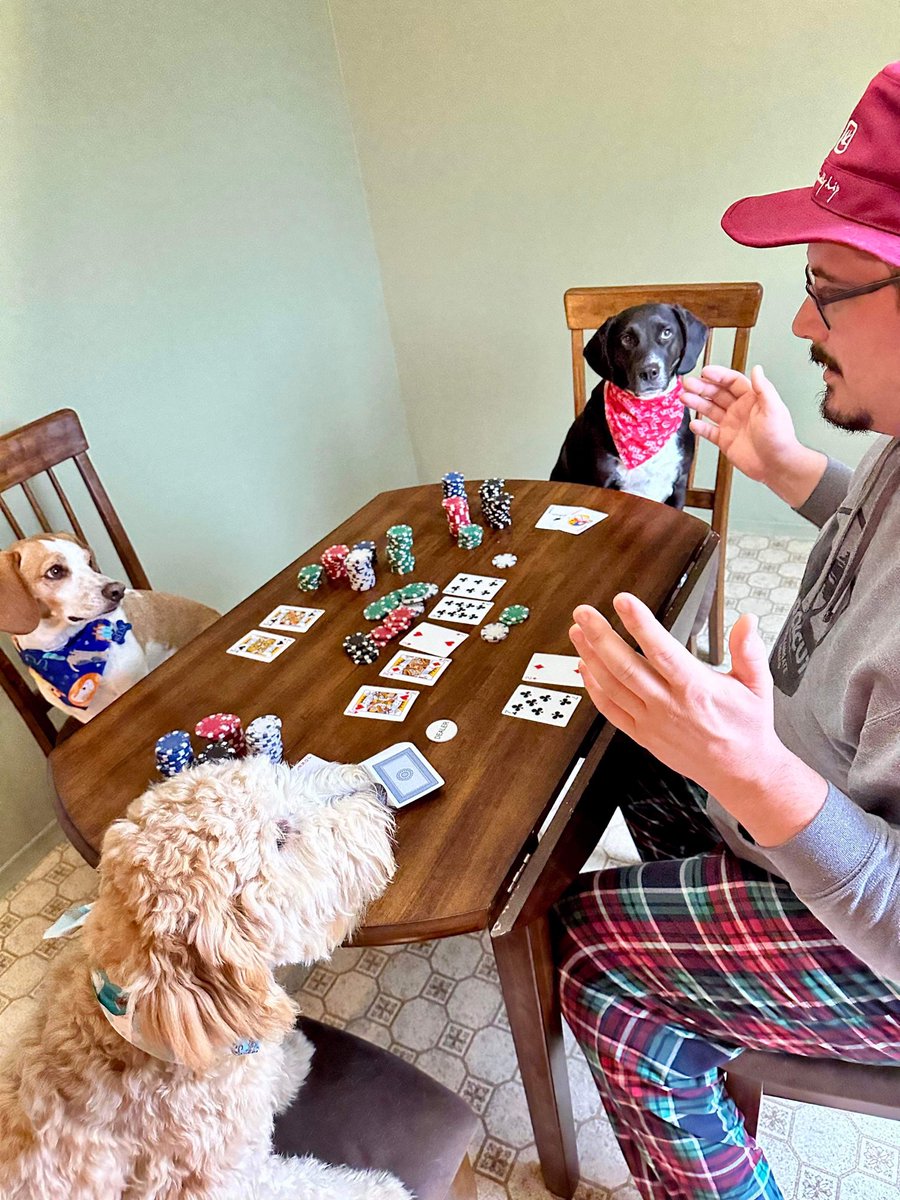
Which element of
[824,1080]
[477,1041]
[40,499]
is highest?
[40,499]

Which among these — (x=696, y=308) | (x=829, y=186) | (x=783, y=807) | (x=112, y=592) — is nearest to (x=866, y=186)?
(x=829, y=186)

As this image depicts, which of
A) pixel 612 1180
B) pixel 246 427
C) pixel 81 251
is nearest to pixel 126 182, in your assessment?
pixel 81 251

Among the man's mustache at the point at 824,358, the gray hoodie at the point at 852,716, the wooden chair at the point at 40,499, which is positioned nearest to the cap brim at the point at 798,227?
the man's mustache at the point at 824,358

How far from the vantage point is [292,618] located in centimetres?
156

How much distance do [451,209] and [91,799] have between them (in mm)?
2587

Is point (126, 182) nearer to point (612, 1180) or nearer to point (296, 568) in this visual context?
point (296, 568)

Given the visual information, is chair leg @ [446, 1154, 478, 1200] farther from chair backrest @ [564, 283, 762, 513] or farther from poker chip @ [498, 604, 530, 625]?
chair backrest @ [564, 283, 762, 513]

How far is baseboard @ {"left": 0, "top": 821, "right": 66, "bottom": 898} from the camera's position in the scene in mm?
2115

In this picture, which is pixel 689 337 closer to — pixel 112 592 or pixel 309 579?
pixel 309 579

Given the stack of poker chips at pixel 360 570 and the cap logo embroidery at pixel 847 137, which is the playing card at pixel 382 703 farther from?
the cap logo embroidery at pixel 847 137

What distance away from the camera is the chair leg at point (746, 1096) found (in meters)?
1.02

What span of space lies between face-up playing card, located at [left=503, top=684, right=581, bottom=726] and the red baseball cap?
71cm

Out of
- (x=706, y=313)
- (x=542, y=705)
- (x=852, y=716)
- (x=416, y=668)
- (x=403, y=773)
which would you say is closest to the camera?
(x=852, y=716)

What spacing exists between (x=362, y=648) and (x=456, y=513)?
1.55 feet
